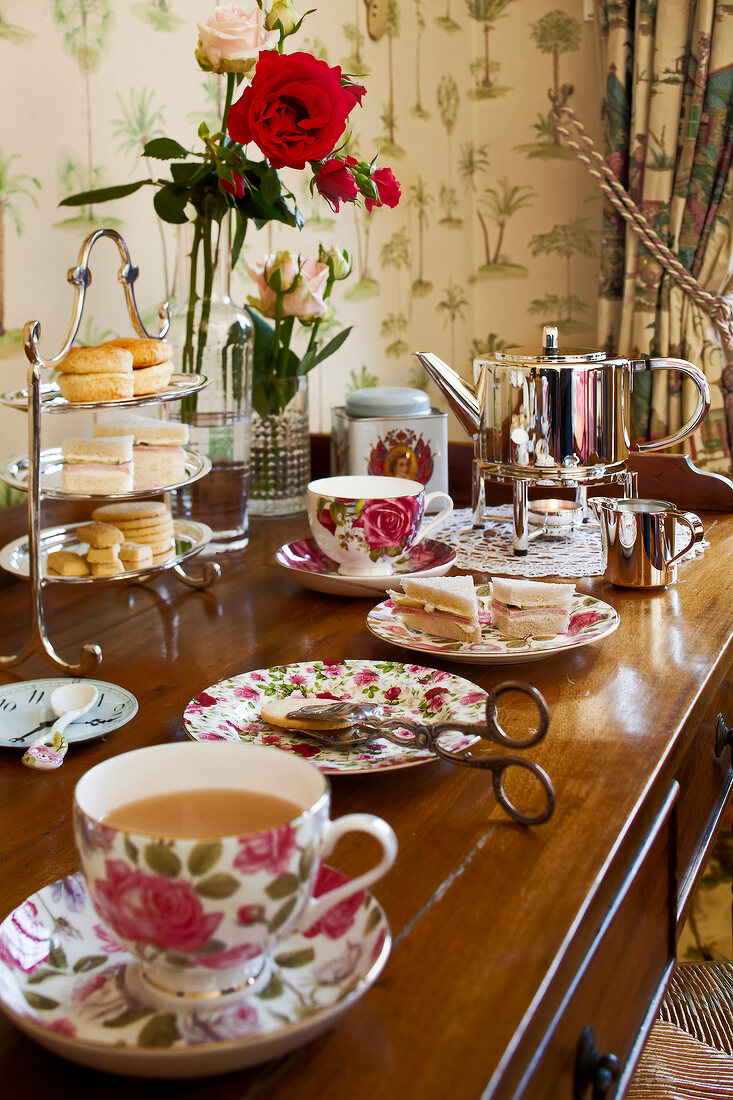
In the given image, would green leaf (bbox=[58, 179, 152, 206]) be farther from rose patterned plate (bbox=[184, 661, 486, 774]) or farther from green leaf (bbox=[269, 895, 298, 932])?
green leaf (bbox=[269, 895, 298, 932])

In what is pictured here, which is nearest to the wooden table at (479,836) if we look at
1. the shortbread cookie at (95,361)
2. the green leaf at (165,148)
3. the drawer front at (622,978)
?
the drawer front at (622,978)

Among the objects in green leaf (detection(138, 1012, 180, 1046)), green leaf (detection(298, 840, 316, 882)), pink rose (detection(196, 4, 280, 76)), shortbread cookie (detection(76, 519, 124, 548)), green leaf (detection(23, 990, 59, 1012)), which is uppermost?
pink rose (detection(196, 4, 280, 76))

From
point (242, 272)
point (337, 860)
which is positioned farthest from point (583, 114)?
point (337, 860)

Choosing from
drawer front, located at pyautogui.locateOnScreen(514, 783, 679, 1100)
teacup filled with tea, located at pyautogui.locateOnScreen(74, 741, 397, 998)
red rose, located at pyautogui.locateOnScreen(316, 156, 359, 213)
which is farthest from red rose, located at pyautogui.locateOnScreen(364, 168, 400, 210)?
teacup filled with tea, located at pyautogui.locateOnScreen(74, 741, 397, 998)

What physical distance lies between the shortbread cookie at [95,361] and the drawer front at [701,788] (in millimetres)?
552

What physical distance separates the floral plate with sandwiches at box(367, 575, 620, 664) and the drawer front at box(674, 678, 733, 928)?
118 millimetres

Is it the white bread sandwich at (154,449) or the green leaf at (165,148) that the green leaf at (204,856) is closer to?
the white bread sandwich at (154,449)

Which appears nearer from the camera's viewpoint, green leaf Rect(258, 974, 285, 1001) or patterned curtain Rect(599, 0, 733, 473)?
green leaf Rect(258, 974, 285, 1001)

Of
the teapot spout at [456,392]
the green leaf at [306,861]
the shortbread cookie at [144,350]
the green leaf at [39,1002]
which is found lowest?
the green leaf at [39,1002]

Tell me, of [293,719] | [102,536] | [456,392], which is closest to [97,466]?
[102,536]

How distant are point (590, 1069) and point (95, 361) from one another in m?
0.65

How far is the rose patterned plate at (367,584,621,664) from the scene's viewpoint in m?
0.80

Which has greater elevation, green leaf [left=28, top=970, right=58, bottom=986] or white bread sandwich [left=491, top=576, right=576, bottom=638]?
white bread sandwich [left=491, top=576, right=576, bottom=638]

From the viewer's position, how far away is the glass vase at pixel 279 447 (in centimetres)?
129
